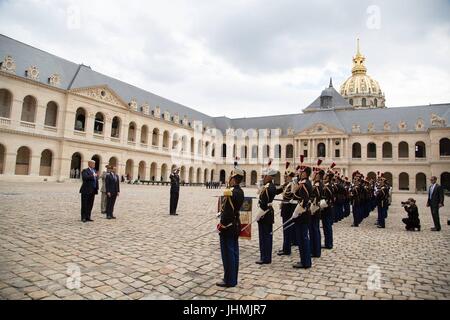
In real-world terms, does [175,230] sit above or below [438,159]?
below

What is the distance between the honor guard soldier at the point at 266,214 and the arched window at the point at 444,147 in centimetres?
5275

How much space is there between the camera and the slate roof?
113 ft

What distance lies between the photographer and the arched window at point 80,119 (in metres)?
38.0

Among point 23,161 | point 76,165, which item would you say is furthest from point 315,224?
point 76,165

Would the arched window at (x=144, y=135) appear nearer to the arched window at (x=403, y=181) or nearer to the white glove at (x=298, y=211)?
the white glove at (x=298, y=211)

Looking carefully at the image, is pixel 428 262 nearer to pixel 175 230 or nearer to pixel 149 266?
pixel 149 266

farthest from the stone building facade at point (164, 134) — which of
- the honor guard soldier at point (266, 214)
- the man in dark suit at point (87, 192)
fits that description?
the honor guard soldier at point (266, 214)

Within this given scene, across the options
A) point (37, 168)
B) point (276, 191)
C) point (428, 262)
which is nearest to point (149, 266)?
point (276, 191)

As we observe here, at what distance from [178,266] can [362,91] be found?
88.9 meters

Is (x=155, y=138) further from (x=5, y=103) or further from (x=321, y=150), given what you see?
(x=321, y=150)

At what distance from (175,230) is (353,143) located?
52.2 m

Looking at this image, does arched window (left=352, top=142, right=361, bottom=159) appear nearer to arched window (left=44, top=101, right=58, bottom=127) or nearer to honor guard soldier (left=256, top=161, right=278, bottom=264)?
arched window (left=44, top=101, right=58, bottom=127)

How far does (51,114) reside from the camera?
35688 mm

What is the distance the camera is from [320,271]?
17.3 ft
